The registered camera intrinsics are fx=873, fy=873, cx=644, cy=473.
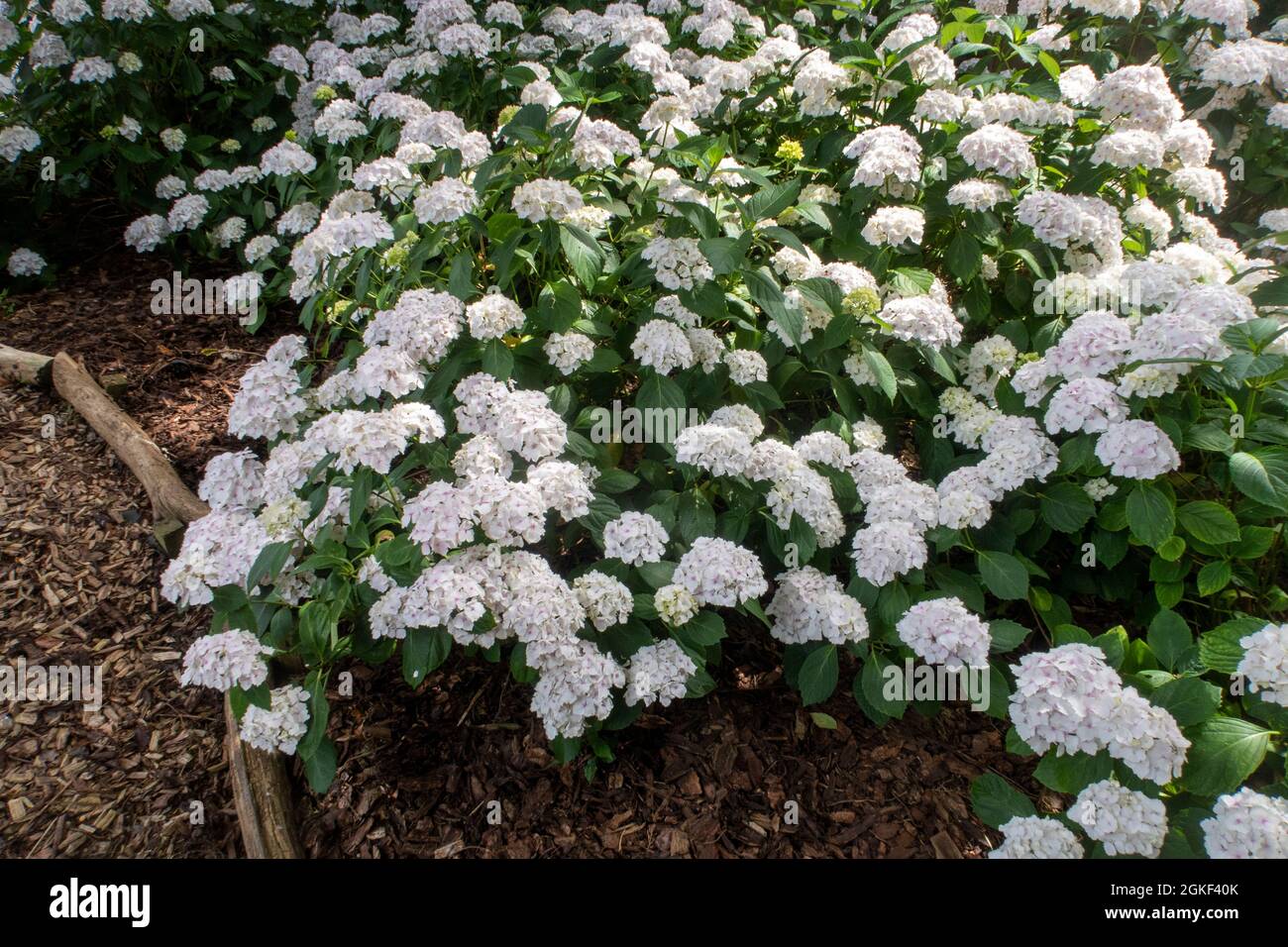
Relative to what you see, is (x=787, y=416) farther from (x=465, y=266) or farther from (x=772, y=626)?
(x=465, y=266)

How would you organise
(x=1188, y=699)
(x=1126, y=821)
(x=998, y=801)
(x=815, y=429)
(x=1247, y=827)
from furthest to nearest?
(x=815, y=429) < (x=998, y=801) < (x=1188, y=699) < (x=1126, y=821) < (x=1247, y=827)

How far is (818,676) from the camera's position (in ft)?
9.16

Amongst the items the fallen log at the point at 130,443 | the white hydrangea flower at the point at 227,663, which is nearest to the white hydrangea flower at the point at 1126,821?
the white hydrangea flower at the point at 227,663

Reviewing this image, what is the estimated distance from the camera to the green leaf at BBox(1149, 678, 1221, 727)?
2236 mm

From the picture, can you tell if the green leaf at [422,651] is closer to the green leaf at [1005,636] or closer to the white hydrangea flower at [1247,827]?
the green leaf at [1005,636]

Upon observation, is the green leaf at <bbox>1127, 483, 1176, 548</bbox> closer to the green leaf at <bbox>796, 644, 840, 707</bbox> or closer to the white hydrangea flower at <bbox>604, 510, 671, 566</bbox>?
the green leaf at <bbox>796, 644, 840, 707</bbox>

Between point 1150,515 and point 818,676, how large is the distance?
116cm

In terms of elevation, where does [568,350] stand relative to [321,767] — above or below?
above

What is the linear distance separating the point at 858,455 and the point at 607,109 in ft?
8.11

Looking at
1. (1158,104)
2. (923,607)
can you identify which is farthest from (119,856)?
(1158,104)

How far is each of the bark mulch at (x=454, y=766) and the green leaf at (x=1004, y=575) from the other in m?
0.71

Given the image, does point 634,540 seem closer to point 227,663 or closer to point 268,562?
point 268,562

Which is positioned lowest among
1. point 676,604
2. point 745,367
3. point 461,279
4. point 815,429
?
point 676,604

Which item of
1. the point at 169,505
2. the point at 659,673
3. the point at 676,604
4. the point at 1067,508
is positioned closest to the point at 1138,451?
the point at 1067,508
